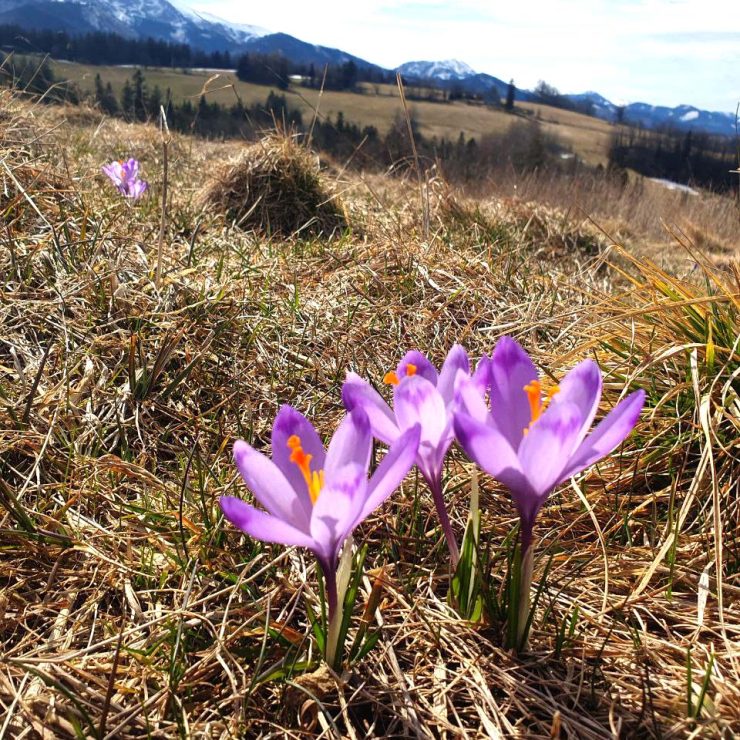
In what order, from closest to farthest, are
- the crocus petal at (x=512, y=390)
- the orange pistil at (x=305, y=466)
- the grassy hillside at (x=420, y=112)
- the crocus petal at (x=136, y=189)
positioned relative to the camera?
the orange pistil at (x=305, y=466) → the crocus petal at (x=512, y=390) → the crocus petal at (x=136, y=189) → the grassy hillside at (x=420, y=112)

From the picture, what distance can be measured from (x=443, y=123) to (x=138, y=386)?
97361 millimetres

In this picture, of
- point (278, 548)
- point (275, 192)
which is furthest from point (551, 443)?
point (275, 192)

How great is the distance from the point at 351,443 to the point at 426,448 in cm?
14

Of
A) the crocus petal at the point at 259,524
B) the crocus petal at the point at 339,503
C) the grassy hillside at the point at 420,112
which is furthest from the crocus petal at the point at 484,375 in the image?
the grassy hillside at the point at 420,112

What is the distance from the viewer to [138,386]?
2.04 meters

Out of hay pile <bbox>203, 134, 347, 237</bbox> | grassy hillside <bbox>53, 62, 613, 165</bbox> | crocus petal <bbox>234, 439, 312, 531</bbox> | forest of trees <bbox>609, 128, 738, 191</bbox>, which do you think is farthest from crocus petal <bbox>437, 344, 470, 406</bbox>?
grassy hillside <bbox>53, 62, 613, 165</bbox>

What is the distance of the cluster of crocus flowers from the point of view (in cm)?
93

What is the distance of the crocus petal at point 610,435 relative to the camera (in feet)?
3.08

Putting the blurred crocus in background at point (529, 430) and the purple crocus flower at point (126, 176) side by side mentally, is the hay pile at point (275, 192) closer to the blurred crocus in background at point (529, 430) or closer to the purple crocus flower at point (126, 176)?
the purple crocus flower at point (126, 176)

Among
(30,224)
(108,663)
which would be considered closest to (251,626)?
(108,663)

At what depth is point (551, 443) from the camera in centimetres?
94

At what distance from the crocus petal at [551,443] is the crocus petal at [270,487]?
339 mm

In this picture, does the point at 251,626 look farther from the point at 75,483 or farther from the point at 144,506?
the point at 75,483

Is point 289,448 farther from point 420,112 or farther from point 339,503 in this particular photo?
point 420,112
